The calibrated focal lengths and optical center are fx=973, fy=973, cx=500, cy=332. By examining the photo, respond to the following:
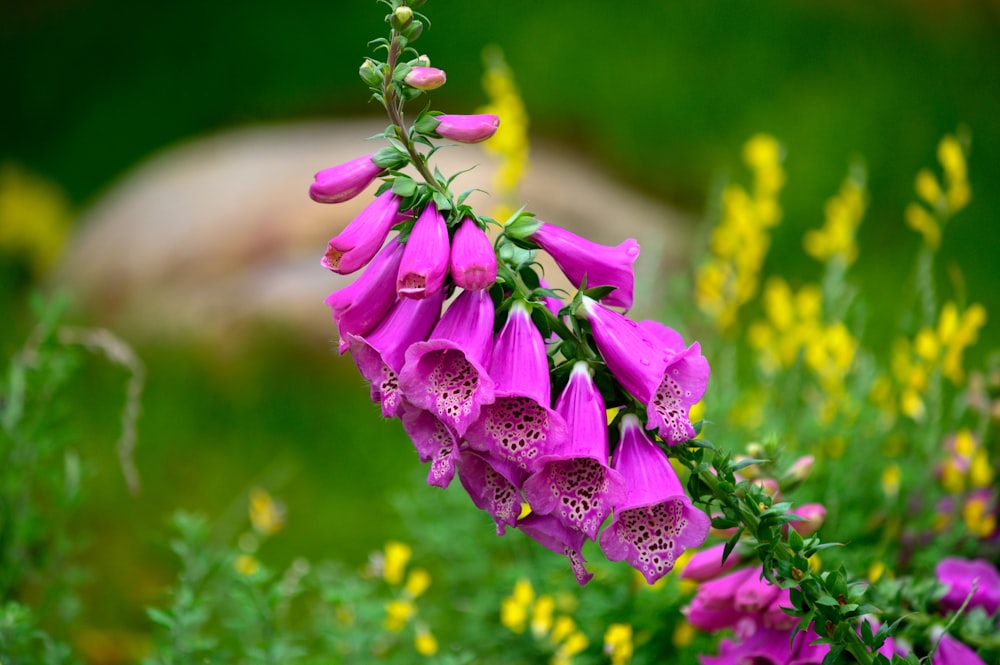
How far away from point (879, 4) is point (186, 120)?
3.83 m

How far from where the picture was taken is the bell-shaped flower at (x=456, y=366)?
34.4 inches

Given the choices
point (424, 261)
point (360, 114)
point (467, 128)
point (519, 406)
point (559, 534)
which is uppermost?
point (360, 114)

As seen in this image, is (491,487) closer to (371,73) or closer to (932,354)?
(371,73)

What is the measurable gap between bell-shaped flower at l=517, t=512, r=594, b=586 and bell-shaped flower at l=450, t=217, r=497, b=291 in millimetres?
234

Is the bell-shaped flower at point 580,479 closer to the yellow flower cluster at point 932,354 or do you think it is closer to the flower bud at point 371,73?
the flower bud at point 371,73

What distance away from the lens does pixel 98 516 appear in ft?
10.2

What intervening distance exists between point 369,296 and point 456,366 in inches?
4.8

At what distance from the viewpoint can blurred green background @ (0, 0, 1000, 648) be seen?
331 centimetres

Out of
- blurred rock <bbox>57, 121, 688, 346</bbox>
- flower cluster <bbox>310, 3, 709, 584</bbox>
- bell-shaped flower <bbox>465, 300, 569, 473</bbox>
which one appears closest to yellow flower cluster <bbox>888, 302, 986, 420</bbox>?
flower cluster <bbox>310, 3, 709, 584</bbox>

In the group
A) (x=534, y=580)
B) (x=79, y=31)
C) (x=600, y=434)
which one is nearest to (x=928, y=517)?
(x=534, y=580)

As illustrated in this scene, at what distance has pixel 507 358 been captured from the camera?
91 centimetres

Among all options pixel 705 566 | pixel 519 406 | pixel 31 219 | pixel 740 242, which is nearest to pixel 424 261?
pixel 519 406

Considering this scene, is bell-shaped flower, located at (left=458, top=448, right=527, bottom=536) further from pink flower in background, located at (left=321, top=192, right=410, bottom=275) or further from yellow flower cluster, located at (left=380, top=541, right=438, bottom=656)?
yellow flower cluster, located at (left=380, top=541, right=438, bottom=656)

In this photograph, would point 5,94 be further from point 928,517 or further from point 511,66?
point 928,517
